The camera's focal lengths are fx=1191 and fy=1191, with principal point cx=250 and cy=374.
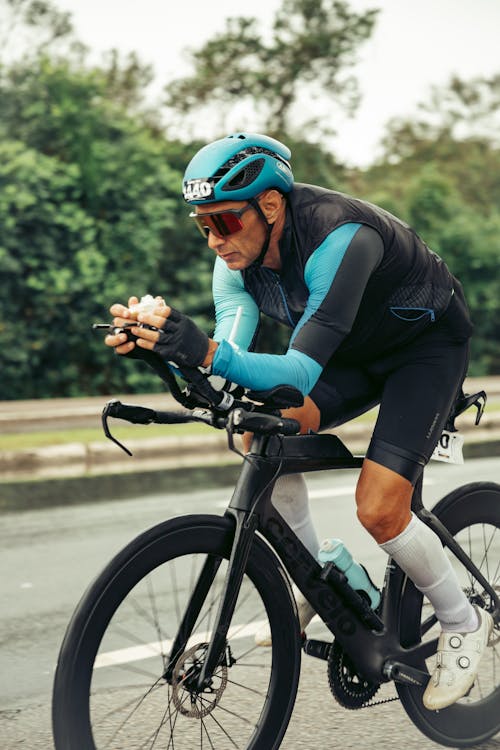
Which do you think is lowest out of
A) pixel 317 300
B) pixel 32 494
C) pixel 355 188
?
pixel 355 188

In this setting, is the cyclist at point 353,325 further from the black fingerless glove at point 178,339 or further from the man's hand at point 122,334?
the man's hand at point 122,334

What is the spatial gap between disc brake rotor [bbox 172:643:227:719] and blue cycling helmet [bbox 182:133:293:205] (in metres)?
1.14

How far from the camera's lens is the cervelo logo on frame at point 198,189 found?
119 inches

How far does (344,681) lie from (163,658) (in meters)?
0.60

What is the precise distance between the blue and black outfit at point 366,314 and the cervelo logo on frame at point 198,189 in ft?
0.97

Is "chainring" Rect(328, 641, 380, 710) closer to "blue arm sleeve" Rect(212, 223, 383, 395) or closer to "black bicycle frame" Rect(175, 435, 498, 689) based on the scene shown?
"black bicycle frame" Rect(175, 435, 498, 689)

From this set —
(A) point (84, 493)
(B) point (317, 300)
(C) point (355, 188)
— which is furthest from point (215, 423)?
(C) point (355, 188)

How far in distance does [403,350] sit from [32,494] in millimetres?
5396

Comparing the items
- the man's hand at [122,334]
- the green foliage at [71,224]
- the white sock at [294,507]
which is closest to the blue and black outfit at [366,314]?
the white sock at [294,507]

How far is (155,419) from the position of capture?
9.66ft

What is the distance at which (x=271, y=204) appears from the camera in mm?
3188

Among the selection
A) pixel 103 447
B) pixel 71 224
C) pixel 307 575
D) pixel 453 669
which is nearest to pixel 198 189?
pixel 307 575

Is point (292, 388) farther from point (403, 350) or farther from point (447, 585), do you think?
point (447, 585)

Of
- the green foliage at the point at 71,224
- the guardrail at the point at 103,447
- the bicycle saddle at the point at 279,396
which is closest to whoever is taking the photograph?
the bicycle saddle at the point at 279,396
